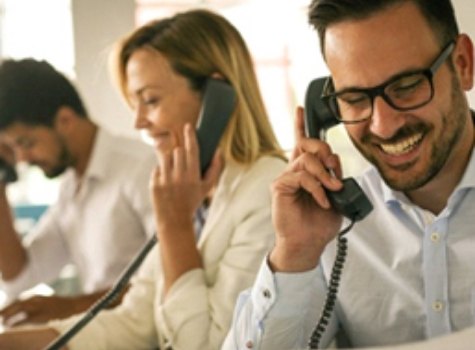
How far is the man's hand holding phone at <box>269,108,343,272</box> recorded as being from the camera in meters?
0.54

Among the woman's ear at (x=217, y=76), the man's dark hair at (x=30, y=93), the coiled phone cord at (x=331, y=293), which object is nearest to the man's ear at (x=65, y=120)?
the man's dark hair at (x=30, y=93)

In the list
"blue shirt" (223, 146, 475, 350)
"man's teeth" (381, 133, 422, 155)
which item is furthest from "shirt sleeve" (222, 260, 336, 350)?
"man's teeth" (381, 133, 422, 155)

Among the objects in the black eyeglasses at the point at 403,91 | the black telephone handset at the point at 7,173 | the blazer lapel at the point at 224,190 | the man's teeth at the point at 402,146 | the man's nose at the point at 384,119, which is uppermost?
the black eyeglasses at the point at 403,91

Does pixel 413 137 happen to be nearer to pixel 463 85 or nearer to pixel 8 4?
pixel 463 85

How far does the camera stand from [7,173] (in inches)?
22.6

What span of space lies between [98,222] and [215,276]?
0.32 feet

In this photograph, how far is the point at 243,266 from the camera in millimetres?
594

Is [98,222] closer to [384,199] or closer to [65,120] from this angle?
[65,120]

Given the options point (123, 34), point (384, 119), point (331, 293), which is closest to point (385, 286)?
point (331, 293)

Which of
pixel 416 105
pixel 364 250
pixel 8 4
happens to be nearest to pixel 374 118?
pixel 416 105

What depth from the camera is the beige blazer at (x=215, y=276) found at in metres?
0.59

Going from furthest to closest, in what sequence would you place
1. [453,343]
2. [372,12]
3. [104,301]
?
[104,301]
[372,12]
[453,343]

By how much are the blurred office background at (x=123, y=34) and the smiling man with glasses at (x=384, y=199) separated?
0.01 m

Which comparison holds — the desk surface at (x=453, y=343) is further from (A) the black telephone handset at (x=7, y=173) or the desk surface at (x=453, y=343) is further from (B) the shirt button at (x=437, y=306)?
(A) the black telephone handset at (x=7, y=173)
